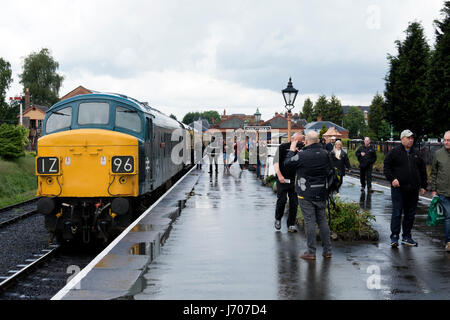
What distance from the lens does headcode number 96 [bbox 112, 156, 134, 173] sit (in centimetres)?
1103

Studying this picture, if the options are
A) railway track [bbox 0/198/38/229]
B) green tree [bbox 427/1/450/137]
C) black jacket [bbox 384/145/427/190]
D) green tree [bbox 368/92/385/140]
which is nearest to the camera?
black jacket [bbox 384/145/427/190]

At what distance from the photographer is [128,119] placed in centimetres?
1252

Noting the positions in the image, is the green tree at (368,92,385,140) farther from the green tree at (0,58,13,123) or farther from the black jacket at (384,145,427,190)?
the black jacket at (384,145,427,190)

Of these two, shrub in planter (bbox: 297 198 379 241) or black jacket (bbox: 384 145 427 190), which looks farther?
shrub in planter (bbox: 297 198 379 241)

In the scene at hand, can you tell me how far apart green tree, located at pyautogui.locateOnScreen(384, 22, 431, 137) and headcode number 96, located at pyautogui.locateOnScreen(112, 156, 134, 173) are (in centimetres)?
3166

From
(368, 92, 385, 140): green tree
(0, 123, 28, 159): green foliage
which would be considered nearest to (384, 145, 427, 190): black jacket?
(0, 123, 28, 159): green foliage

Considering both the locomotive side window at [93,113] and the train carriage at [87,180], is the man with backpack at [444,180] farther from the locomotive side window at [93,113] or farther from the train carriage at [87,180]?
the locomotive side window at [93,113]

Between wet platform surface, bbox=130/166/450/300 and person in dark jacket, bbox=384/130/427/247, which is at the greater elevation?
person in dark jacket, bbox=384/130/427/247

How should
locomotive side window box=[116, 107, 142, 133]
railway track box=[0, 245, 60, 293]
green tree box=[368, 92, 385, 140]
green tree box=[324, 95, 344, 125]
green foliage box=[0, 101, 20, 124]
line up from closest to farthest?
railway track box=[0, 245, 60, 293], locomotive side window box=[116, 107, 142, 133], green foliage box=[0, 101, 20, 124], green tree box=[368, 92, 385, 140], green tree box=[324, 95, 344, 125]

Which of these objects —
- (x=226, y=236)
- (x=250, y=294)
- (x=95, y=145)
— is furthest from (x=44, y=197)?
(x=250, y=294)

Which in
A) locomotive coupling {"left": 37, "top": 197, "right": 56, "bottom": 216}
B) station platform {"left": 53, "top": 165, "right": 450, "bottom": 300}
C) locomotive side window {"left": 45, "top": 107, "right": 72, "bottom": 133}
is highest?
locomotive side window {"left": 45, "top": 107, "right": 72, "bottom": 133}

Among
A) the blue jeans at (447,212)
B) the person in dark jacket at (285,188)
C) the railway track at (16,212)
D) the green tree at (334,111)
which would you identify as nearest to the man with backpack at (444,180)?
the blue jeans at (447,212)
